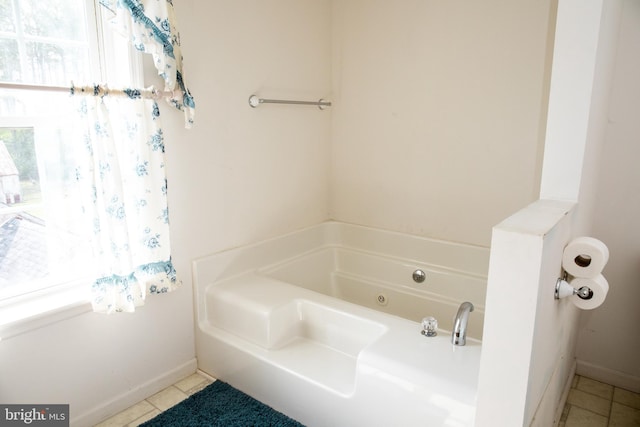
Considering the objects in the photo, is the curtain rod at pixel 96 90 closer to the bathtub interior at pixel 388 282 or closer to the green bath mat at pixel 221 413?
the bathtub interior at pixel 388 282

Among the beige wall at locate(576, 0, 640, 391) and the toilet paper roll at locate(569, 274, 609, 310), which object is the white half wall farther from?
the beige wall at locate(576, 0, 640, 391)

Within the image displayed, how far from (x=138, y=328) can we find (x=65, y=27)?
1.29 m

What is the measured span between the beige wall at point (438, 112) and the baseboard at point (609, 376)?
0.82m

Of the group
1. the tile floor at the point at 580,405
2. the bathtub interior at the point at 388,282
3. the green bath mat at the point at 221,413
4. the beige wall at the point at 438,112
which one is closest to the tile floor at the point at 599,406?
the tile floor at the point at 580,405

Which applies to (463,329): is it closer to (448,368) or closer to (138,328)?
(448,368)

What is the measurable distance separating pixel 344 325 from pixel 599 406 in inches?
50.9

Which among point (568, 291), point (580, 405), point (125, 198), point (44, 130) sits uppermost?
point (44, 130)

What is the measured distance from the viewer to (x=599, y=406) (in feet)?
6.76

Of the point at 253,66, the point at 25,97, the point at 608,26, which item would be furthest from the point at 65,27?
the point at 608,26

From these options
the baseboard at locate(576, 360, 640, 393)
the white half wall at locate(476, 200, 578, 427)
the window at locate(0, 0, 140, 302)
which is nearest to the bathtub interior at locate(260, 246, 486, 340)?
the baseboard at locate(576, 360, 640, 393)

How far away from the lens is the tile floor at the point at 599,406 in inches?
76.7

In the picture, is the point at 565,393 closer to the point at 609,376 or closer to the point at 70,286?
the point at 609,376

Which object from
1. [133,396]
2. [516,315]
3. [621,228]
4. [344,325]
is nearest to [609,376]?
[621,228]

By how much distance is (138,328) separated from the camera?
1978mm
